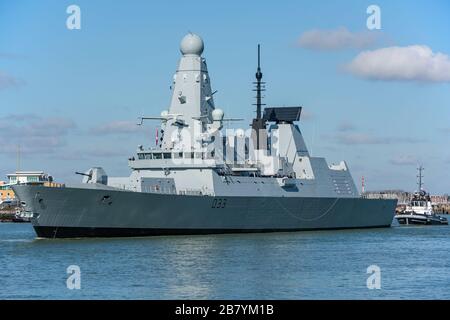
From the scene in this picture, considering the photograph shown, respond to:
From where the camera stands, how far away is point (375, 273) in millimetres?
29016

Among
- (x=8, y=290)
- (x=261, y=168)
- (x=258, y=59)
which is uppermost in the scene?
(x=258, y=59)

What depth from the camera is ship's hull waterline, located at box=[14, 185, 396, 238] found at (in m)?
39.2

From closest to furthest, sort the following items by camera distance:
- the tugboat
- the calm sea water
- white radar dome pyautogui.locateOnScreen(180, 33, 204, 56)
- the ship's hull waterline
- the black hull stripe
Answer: the calm sea water < the ship's hull waterline < the black hull stripe < white radar dome pyautogui.locateOnScreen(180, 33, 204, 56) < the tugboat

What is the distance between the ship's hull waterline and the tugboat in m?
18.7

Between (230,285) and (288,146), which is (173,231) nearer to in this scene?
(288,146)

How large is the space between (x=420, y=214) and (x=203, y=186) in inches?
1258

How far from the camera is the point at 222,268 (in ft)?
100

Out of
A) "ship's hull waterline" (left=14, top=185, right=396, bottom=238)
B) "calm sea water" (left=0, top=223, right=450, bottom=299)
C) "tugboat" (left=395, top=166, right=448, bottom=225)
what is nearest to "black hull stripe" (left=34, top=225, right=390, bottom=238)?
"ship's hull waterline" (left=14, top=185, right=396, bottom=238)

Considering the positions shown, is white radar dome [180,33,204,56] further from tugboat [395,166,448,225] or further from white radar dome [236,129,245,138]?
tugboat [395,166,448,225]

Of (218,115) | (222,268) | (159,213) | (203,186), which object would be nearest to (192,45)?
(218,115)

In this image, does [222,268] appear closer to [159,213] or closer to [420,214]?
[159,213]
